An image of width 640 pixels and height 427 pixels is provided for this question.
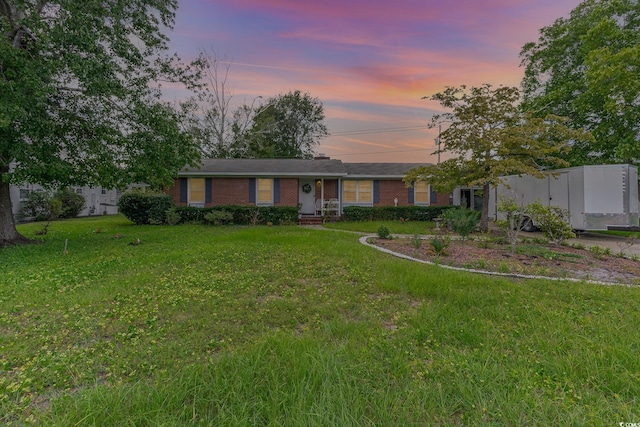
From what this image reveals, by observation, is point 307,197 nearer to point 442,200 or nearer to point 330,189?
point 330,189

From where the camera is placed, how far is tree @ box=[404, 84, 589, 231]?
381 inches

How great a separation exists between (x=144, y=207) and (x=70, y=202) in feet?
27.3

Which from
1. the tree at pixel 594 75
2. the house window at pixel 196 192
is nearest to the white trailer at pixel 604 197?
the tree at pixel 594 75

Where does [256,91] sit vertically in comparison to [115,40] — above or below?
above

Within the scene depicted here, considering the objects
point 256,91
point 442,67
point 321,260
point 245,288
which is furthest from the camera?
point 256,91

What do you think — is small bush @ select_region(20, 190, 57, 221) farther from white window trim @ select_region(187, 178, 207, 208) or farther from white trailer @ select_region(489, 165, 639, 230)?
white trailer @ select_region(489, 165, 639, 230)

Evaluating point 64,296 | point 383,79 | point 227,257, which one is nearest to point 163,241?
point 227,257

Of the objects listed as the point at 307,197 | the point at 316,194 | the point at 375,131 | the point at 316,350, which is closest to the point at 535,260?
the point at 316,350

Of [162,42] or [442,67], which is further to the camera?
[442,67]

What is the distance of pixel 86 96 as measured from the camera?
7.65 metres

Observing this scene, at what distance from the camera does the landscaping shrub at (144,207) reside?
1344 centimetres

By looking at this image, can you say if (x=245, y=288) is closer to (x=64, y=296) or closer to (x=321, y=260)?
(x=321, y=260)

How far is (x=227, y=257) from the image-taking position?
6.21 metres

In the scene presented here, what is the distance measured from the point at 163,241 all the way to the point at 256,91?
71.3 ft
